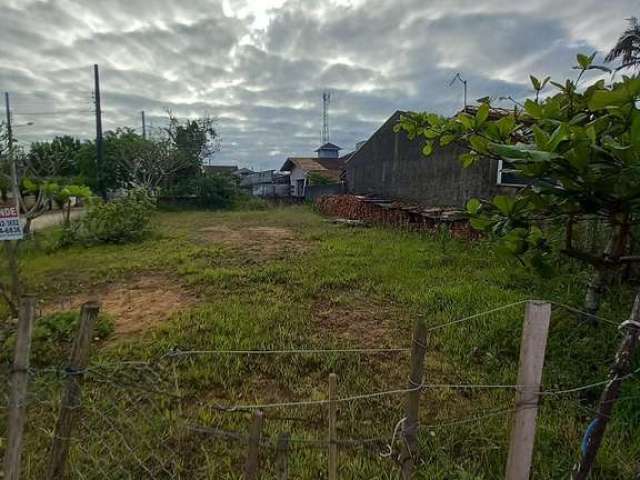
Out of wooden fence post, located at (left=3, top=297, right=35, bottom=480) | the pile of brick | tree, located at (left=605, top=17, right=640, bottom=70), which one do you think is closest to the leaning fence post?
wooden fence post, located at (left=3, top=297, right=35, bottom=480)

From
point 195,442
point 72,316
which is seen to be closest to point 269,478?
point 195,442

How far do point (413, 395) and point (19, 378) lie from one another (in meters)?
1.41

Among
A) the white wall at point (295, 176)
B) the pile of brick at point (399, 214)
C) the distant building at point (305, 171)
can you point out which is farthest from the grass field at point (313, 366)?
the white wall at point (295, 176)

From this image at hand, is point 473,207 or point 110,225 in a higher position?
point 473,207

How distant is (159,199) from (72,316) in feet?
55.9

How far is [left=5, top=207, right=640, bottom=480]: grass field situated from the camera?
1907 millimetres

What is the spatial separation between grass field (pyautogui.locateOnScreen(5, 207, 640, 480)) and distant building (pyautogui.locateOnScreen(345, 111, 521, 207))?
9.80 feet

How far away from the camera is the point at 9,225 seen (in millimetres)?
2865

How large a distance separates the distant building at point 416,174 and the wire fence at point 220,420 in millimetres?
4630

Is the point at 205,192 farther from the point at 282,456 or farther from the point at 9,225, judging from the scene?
the point at 282,456

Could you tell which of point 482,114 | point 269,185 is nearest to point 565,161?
point 482,114

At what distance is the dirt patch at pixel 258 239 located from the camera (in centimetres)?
761

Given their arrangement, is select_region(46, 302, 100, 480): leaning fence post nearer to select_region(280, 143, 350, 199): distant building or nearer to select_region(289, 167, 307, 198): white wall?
select_region(280, 143, 350, 199): distant building

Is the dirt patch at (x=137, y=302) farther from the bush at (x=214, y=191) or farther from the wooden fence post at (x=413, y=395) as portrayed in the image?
the bush at (x=214, y=191)
